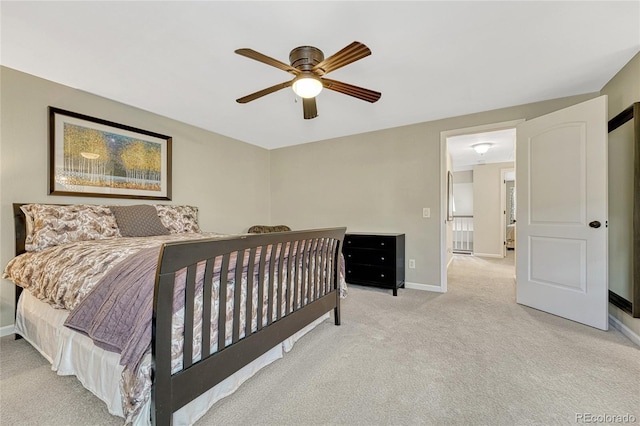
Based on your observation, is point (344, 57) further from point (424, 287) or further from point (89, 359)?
point (424, 287)

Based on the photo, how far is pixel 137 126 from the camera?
10.5 ft

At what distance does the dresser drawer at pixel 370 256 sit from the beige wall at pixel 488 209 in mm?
4380

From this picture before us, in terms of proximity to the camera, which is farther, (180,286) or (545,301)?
(545,301)

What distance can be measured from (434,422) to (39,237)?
3150 mm

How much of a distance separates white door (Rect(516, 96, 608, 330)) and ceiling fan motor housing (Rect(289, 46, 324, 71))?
2536mm

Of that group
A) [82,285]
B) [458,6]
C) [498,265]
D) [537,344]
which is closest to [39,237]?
[82,285]

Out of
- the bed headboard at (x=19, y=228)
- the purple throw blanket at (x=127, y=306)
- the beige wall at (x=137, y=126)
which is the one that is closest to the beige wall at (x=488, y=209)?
the beige wall at (x=137, y=126)

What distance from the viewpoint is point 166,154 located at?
11.4 ft

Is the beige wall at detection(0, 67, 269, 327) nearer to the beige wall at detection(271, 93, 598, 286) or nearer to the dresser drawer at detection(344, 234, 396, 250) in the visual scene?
the beige wall at detection(271, 93, 598, 286)

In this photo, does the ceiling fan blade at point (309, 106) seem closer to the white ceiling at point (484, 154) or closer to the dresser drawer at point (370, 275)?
the dresser drawer at point (370, 275)

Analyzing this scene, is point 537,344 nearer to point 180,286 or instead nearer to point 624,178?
point 624,178

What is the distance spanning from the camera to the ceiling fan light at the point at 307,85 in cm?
189

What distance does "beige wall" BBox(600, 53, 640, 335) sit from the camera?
2250mm

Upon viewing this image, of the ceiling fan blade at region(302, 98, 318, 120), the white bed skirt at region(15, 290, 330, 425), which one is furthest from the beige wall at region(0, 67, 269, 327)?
the ceiling fan blade at region(302, 98, 318, 120)
